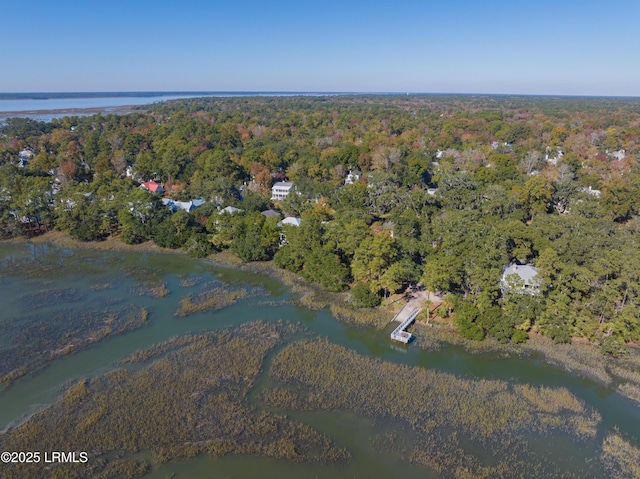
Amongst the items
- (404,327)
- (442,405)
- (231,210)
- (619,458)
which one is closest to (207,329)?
(404,327)

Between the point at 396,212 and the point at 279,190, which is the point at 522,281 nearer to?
the point at 396,212

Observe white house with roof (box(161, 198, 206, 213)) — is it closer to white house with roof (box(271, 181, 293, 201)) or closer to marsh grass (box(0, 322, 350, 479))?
white house with roof (box(271, 181, 293, 201))

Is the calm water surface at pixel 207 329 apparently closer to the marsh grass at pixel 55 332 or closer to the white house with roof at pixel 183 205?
the marsh grass at pixel 55 332

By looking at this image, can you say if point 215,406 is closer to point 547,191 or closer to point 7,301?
point 7,301

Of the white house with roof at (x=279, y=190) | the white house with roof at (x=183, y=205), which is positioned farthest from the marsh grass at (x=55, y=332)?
the white house with roof at (x=279, y=190)

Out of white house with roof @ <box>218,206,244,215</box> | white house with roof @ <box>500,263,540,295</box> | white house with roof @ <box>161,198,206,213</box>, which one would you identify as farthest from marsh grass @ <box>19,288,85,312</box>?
white house with roof @ <box>500,263,540,295</box>
